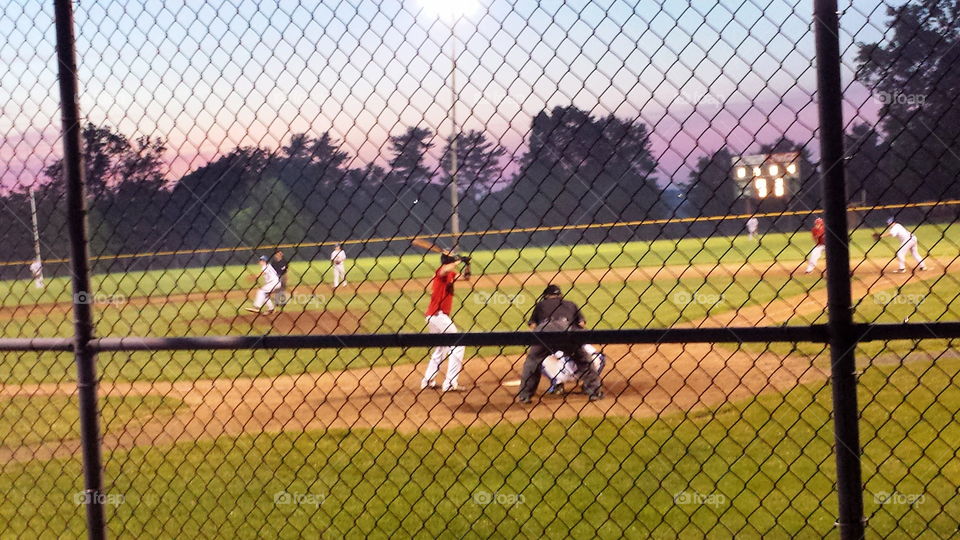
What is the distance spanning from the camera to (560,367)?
428 inches

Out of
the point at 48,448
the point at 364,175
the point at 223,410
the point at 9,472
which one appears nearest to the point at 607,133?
the point at 364,175

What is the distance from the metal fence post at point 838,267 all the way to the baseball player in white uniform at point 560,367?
739cm

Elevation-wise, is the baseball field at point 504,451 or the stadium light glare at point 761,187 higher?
the stadium light glare at point 761,187

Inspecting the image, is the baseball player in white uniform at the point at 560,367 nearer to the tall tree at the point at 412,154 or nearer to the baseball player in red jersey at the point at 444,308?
the baseball player in red jersey at the point at 444,308

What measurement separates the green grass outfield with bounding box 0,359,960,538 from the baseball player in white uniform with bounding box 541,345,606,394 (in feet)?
3.92

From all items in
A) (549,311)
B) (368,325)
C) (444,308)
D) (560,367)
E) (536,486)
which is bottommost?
(536,486)

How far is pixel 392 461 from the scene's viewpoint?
28.0 ft

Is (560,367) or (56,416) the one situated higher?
(560,367)

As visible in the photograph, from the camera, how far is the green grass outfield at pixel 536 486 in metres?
6.38

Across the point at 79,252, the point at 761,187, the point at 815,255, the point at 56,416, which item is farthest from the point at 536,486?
the point at 815,255

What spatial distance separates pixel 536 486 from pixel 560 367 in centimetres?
353

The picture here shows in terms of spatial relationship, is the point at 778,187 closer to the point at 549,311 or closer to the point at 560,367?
the point at 549,311

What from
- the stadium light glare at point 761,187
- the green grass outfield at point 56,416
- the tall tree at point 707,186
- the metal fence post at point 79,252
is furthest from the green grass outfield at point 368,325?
the metal fence post at point 79,252

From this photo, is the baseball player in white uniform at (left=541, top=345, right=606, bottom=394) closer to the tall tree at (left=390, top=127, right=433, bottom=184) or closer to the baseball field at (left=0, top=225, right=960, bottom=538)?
the baseball field at (left=0, top=225, right=960, bottom=538)
